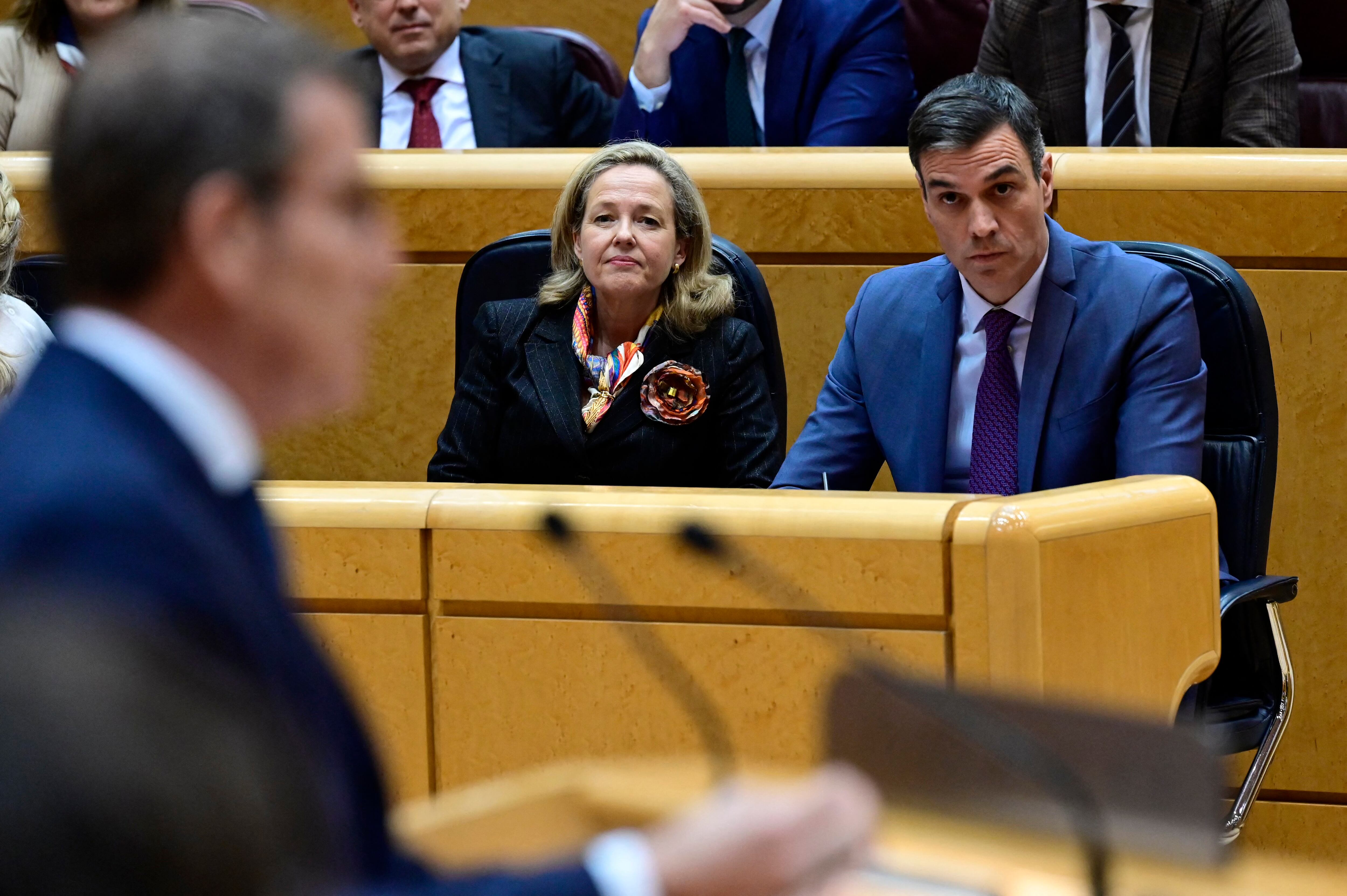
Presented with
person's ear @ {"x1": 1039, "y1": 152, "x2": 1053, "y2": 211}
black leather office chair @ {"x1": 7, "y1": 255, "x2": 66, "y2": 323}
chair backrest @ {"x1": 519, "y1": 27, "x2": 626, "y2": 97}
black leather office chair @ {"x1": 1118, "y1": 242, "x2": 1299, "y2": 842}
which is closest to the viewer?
black leather office chair @ {"x1": 1118, "y1": 242, "x2": 1299, "y2": 842}

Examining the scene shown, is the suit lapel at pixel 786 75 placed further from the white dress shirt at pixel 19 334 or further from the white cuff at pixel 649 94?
the white dress shirt at pixel 19 334

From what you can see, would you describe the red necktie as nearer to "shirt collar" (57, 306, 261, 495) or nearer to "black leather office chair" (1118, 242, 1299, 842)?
"black leather office chair" (1118, 242, 1299, 842)

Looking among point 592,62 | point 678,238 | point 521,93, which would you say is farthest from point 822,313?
point 592,62

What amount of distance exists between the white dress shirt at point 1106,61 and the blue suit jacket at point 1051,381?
72 centimetres

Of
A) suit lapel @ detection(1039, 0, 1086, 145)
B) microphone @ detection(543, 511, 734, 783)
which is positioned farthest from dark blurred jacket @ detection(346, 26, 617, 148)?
microphone @ detection(543, 511, 734, 783)

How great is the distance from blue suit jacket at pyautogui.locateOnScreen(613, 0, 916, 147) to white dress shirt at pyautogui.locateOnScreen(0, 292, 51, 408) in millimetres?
1093

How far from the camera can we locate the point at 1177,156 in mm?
2439

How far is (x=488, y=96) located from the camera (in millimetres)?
3066

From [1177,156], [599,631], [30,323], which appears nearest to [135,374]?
[599,631]

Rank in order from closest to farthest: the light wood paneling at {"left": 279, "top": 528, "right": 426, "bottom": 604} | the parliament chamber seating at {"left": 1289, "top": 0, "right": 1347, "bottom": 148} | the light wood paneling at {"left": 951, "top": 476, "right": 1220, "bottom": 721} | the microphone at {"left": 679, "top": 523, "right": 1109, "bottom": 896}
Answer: the microphone at {"left": 679, "top": 523, "right": 1109, "bottom": 896} < the light wood paneling at {"left": 951, "top": 476, "right": 1220, "bottom": 721} < the light wood paneling at {"left": 279, "top": 528, "right": 426, "bottom": 604} < the parliament chamber seating at {"left": 1289, "top": 0, "right": 1347, "bottom": 148}

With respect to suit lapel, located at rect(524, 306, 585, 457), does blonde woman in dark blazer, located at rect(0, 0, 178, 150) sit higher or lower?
higher

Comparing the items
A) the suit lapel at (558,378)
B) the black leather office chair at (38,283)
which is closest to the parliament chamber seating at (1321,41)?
the suit lapel at (558,378)

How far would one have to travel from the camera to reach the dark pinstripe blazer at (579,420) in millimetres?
2301

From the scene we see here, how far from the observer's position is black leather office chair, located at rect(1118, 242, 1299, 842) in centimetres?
194
